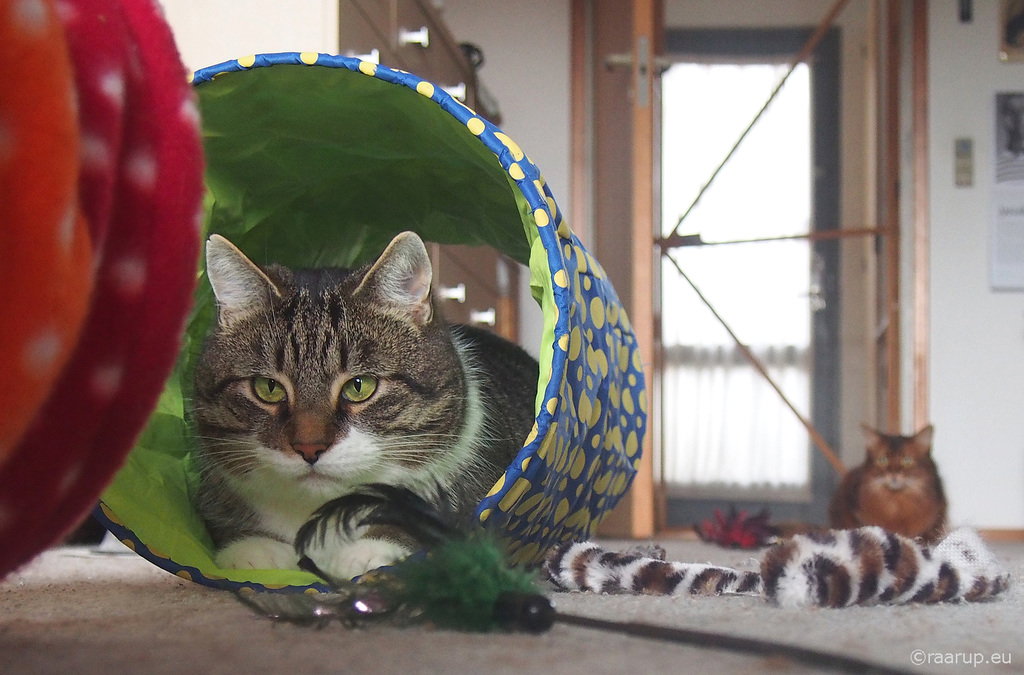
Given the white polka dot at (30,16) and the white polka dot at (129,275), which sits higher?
the white polka dot at (30,16)

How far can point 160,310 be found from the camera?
0.48 m

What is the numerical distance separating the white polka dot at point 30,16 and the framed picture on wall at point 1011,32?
317cm

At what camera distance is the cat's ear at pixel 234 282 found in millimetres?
1123

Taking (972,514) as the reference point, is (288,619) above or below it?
above

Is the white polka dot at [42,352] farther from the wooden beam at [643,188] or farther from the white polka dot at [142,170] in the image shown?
the wooden beam at [643,188]

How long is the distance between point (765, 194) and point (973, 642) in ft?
7.22

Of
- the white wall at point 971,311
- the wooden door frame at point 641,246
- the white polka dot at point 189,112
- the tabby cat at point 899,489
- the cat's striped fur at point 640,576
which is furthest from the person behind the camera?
the white wall at point 971,311

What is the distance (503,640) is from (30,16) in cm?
51

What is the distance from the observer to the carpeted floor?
585 mm

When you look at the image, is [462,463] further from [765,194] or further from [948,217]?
[948,217]

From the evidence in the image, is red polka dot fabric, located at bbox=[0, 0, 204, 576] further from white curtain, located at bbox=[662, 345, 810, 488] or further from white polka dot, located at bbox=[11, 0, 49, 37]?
white curtain, located at bbox=[662, 345, 810, 488]

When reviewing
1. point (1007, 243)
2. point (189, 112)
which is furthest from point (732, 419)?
point (189, 112)

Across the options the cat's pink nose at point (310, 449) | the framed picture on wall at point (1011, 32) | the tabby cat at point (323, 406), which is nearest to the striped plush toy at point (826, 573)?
the tabby cat at point (323, 406)

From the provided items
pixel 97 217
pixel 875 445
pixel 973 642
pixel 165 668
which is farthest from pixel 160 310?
pixel 875 445
